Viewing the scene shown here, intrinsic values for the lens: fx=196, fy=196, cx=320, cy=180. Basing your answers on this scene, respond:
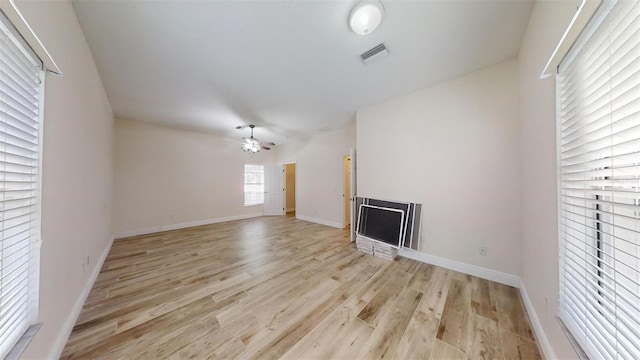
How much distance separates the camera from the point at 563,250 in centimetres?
120

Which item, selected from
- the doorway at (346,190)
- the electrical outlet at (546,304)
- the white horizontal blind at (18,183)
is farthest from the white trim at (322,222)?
the white horizontal blind at (18,183)

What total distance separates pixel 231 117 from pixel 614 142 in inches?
181

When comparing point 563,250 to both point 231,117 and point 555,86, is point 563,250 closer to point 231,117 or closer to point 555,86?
point 555,86

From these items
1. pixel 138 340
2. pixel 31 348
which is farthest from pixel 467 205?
pixel 31 348

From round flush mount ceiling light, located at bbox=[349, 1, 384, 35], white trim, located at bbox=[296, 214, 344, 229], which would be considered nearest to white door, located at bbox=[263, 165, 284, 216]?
white trim, located at bbox=[296, 214, 344, 229]

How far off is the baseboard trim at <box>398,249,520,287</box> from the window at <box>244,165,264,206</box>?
16.3ft

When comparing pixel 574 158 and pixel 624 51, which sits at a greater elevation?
pixel 624 51

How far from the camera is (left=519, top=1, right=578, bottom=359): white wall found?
1.29m

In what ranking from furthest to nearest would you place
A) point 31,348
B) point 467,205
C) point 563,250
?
point 467,205 → point 563,250 → point 31,348

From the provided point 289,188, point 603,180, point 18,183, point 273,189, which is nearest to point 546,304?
point 603,180

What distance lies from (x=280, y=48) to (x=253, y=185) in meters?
5.22

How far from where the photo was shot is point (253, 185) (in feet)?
21.9

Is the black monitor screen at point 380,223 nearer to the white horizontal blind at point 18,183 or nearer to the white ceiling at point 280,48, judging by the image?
the white ceiling at point 280,48

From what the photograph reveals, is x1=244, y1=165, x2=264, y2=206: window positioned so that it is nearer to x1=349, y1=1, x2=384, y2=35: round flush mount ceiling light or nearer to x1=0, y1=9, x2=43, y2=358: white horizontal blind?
x1=0, y1=9, x2=43, y2=358: white horizontal blind
